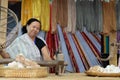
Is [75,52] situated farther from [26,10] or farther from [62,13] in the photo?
[26,10]

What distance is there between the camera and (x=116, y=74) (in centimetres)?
228

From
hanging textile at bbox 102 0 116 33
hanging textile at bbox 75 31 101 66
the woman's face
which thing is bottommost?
hanging textile at bbox 75 31 101 66

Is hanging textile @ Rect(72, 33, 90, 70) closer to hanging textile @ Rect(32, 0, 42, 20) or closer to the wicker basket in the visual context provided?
hanging textile @ Rect(32, 0, 42, 20)

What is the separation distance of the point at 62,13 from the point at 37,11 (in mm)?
493

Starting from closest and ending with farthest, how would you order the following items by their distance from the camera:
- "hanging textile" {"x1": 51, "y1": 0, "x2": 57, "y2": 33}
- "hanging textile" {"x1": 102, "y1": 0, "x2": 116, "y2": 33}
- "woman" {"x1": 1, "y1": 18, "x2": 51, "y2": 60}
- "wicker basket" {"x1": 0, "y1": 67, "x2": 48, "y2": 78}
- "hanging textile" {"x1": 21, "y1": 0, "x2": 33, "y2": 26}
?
"wicker basket" {"x1": 0, "y1": 67, "x2": 48, "y2": 78}
"woman" {"x1": 1, "y1": 18, "x2": 51, "y2": 60}
"hanging textile" {"x1": 21, "y1": 0, "x2": 33, "y2": 26}
"hanging textile" {"x1": 51, "y1": 0, "x2": 57, "y2": 33}
"hanging textile" {"x1": 102, "y1": 0, "x2": 116, "y2": 33}

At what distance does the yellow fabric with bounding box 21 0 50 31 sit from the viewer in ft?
16.1

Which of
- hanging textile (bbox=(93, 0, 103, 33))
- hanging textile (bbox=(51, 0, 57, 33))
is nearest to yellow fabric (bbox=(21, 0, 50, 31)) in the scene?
hanging textile (bbox=(51, 0, 57, 33))

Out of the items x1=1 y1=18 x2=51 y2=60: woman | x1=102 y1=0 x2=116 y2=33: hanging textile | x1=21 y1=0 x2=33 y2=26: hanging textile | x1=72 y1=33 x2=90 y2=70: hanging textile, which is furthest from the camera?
x1=72 y1=33 x2=90 y2=70: hanging textile

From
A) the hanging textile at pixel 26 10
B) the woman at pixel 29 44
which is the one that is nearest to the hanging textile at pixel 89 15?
the hanging textile at pixel 26 10

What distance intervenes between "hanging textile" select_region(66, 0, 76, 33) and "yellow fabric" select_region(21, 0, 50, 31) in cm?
40

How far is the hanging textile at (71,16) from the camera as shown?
16.7 ft

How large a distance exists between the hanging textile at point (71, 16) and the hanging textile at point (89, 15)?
0.09 metres

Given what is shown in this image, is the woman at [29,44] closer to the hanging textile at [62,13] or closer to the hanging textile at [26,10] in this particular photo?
the hanging textile at [26,10]

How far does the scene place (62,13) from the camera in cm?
512
